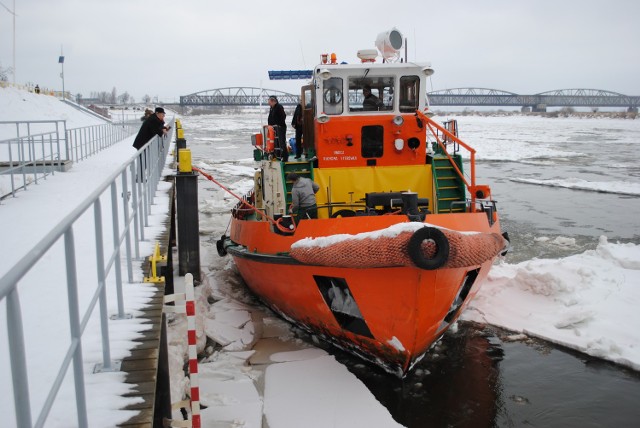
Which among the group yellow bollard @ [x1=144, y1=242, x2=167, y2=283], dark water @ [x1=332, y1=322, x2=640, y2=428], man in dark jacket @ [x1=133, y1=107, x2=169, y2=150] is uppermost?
man in dark jacket @ [x1=133, y1=107, x2=169, y2=150]

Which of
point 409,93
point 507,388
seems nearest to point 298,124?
point 409,93

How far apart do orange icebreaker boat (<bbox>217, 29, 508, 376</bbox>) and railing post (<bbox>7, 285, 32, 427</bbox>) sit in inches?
138

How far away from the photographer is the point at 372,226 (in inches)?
230

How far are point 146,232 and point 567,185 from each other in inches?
642

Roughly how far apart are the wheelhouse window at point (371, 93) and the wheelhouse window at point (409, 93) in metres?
0.15

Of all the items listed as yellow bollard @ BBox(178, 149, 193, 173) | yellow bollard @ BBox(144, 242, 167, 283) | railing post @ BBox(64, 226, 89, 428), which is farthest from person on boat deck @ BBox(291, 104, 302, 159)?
railing post @ BBox(64, 226, 89, 428)

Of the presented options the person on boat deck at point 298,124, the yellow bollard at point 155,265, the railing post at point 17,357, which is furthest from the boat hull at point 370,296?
the railing post at point 17,357

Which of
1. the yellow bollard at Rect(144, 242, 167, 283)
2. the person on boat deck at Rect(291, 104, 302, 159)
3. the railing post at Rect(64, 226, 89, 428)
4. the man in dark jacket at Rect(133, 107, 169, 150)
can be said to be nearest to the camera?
the railing post at Rect(64, 226, 89, 428)

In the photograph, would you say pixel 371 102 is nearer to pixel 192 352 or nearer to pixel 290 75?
pixel 290 75

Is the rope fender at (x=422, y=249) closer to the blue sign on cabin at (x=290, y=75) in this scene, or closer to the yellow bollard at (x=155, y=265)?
the yellow bollard at (x=155, y=265)

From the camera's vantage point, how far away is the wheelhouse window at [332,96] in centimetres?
756

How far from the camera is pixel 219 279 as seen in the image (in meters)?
9.75

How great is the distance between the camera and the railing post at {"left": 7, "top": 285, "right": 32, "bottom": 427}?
1710 millimetres

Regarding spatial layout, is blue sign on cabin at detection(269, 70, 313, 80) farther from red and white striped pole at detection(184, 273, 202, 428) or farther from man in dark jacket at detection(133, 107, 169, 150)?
red and white striped pole at detection(184, 273, 202, 428)
